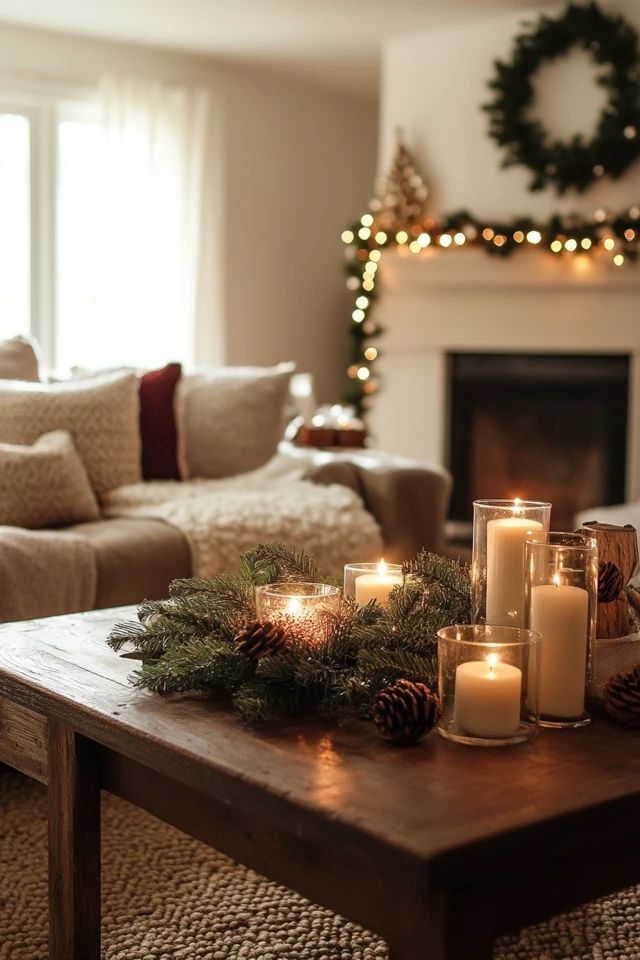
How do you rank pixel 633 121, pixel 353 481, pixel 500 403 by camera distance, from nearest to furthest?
pixel 353 481 → pixel 633 121 → pixel 500 403

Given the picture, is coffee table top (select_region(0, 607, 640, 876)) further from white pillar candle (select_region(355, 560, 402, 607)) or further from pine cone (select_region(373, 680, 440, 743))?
white pillar candle (select_region(355, 560, 402, 607))

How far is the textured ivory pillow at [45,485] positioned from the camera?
9.42 ft

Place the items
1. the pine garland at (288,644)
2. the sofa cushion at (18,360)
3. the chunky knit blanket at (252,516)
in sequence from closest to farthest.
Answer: the pine garland at (288,644), the chunky knit blanket at (252,516), the sofa cushion at (18,360)

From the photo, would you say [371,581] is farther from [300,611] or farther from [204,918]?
[204,918]

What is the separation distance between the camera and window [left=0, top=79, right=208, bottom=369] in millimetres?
5582

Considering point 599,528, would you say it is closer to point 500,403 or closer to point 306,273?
point 500,403

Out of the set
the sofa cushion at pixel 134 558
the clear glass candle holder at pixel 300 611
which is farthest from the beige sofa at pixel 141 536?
the clear glass candle holder at pixel 300 611

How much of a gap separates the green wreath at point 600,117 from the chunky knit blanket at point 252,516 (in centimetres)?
229

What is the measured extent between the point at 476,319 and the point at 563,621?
4312 millimetres

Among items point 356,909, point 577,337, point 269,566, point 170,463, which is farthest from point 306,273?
point 356,909

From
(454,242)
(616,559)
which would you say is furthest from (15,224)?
(616,559)

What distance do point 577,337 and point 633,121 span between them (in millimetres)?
962

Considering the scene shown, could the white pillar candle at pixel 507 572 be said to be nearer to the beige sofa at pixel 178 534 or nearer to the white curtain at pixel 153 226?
the beige sofa at pixel 178 534

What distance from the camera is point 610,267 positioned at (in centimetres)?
509
